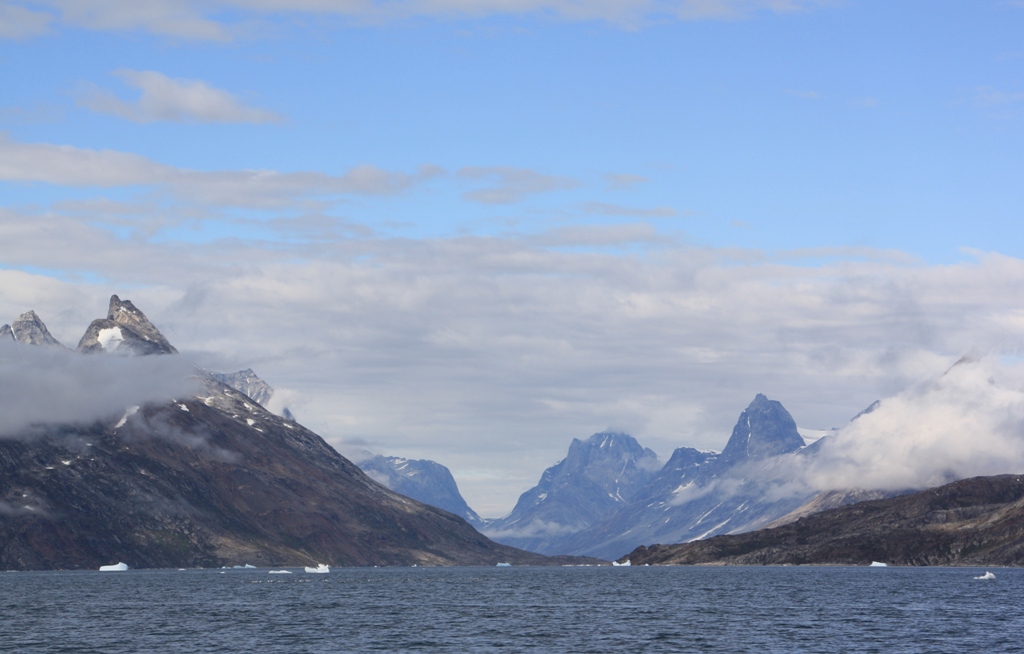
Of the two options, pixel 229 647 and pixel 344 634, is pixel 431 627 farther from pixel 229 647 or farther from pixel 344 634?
pixel 229 647

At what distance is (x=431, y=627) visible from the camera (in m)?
188

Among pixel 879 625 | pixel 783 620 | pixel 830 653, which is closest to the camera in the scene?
pixel 830 653

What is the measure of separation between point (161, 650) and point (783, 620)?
345ft

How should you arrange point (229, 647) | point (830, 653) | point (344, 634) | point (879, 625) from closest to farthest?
point (830, 653)
point (229, 647)
point (344, 634)
point (879, 625)

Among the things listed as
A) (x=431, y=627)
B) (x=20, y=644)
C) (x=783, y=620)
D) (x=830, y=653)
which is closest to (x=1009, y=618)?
(x=783, y=620)

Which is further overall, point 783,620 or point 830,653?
point 783,620

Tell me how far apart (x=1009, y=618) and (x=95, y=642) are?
149802 mm

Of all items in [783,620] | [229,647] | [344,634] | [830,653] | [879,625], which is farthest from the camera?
[783,620]

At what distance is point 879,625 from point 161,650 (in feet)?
369

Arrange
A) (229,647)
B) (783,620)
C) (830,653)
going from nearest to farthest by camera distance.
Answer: (830,653) < (229,647) < (783,620)

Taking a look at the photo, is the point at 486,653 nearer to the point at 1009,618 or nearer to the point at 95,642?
the point at 95,642

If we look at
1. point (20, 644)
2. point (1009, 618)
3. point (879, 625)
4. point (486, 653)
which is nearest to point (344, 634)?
point (486, 653)

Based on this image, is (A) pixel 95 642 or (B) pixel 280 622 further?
(B) pixel 280 622

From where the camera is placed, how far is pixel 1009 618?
194 meters
